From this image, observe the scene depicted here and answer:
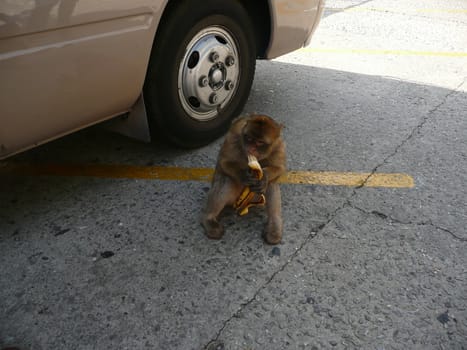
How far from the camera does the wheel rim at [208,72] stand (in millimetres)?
3266

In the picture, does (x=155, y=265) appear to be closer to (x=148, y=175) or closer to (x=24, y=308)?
(x=24, y=308)

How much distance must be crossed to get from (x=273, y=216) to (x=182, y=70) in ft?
3.86

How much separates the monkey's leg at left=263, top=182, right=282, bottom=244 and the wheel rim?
3.02 feet

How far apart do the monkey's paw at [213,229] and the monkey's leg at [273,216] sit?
0.86 ft

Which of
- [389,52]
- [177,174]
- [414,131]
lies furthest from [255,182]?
[389,52]

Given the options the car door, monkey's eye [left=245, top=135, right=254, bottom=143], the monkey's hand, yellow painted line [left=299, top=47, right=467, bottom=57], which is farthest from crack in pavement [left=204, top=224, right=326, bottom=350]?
yellow painted line [left=299, top=47, right=467, bottom=57]

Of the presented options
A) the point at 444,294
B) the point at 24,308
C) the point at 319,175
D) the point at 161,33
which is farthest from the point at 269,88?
the point at 24,308

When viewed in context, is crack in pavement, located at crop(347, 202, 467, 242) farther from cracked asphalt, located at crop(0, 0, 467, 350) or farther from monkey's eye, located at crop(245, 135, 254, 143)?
monkey's eye, located at crop(245, 135, 254, 143)

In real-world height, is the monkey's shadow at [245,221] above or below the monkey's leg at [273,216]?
below

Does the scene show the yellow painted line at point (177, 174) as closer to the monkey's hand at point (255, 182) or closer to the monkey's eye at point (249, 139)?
the monkey's hand at point (255, 182)

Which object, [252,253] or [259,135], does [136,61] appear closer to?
[259,135]

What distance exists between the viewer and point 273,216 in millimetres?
2834

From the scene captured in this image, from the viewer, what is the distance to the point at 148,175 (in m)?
3.41

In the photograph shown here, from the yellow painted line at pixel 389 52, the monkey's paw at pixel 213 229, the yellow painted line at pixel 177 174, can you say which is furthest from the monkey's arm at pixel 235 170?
the yellow painted line at pixel 389 52
